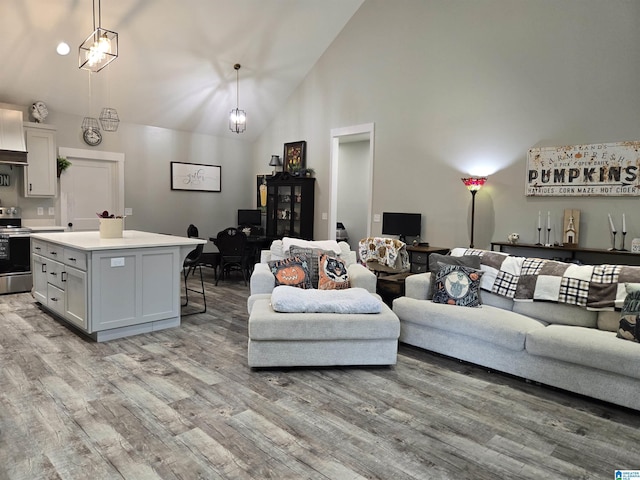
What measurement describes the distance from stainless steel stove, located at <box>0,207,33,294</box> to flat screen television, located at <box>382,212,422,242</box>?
15.6 feet

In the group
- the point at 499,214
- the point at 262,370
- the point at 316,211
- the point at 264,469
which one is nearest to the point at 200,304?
the point at 262,370

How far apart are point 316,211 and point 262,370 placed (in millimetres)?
4636

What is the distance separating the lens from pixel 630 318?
290cm

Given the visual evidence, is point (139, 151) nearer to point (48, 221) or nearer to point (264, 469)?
point (48, 221)

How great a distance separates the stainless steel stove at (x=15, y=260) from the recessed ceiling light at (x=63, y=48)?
7.89 ft

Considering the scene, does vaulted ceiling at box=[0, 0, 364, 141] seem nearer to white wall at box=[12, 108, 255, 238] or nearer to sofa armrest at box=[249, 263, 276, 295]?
white wall at box=[12, 108, 255, 238]

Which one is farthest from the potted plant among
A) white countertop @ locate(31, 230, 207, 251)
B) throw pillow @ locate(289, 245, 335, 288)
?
throw pillow @ locate(289, 245, 335, 288)

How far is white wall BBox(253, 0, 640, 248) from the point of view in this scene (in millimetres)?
4484

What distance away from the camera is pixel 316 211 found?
7.68 meters

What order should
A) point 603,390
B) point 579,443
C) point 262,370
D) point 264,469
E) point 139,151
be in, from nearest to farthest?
point 264,469
point 579,443
point 603,390
point 262,370
point 139,151

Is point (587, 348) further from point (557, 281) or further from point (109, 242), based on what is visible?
point (109, 242)

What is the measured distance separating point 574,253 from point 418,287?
2048 mm

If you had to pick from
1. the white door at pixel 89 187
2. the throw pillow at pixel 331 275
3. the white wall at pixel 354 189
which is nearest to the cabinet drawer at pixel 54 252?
the white door at pixel 89 187

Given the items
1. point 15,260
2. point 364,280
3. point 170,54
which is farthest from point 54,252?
point 170,54
